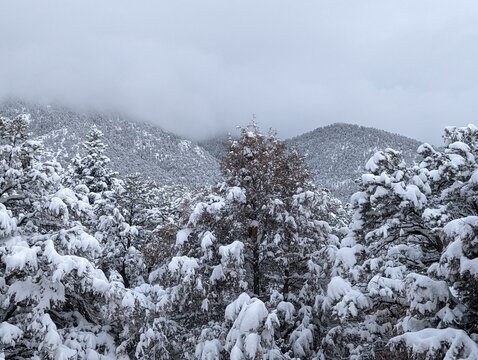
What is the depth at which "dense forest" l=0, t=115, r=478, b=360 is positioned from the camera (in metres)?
10.2

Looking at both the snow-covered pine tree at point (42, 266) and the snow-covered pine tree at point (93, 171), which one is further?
the snow-covered pine tree at point (93, 171)

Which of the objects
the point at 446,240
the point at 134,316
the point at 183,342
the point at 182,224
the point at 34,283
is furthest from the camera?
the point at 182,224

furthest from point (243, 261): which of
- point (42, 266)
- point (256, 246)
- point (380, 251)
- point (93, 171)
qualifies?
point (93, 171)

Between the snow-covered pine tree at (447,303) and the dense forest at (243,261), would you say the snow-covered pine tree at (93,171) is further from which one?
the snow-covered pine tree at (447,303)

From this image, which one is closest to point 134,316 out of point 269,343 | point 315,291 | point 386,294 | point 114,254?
point 269,343

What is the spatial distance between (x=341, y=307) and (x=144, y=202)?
19.6 m

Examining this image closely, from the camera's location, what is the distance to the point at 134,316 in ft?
37.3

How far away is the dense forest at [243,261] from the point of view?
33.4 feet

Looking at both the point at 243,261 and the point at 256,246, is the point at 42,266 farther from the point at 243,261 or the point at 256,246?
the point at 256,246

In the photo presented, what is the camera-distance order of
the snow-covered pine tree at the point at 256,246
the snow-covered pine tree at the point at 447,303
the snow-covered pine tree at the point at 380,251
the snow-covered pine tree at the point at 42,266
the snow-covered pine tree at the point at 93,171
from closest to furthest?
the snow-covered pine tree at the point at 447,303, the snow-covered pine tree at the point at 42,266, the snow-covered pine tree at the point at 380,251, the snow-covered pine tree at the point at 256,246, the snow-covered pine tree at the point at 93,171

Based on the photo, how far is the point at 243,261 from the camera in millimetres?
11438

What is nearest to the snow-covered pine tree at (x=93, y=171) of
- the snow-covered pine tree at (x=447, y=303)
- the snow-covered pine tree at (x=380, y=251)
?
the snow-covered pine tree at (x=380, y=251)

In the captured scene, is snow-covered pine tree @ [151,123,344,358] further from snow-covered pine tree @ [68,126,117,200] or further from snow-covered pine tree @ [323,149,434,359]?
snow-covered pine tree @ [68,126,117,200]

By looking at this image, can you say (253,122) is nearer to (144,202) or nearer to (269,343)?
(269,343)
